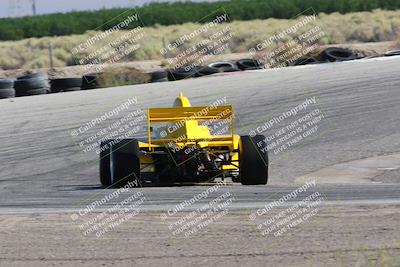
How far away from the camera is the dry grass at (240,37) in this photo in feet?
152

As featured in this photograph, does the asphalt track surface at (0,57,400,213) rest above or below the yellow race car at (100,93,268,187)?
below

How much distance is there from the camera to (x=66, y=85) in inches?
1112

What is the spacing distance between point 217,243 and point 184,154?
5.22m

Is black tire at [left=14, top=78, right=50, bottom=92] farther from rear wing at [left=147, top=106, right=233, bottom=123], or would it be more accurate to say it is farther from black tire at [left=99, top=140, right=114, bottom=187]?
black tire at [left=99, top=140, right=114, bottom=187]

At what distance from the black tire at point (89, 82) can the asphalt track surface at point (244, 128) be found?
5.62 feet

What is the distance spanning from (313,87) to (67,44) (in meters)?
27.4

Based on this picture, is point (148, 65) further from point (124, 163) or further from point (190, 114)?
point (124, 163)

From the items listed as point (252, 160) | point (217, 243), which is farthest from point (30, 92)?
point (217, 243)

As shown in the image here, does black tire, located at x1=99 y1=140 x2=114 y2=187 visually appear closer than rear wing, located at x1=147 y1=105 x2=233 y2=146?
Yes

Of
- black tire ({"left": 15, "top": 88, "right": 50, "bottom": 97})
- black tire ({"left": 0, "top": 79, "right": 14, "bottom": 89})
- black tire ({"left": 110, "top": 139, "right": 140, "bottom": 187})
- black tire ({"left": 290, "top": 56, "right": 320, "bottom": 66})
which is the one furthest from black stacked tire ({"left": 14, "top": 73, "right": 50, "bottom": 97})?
black tire ({"left": 110, "top": 139, "right": 140, "bottom": 187})

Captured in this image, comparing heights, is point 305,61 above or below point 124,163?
below

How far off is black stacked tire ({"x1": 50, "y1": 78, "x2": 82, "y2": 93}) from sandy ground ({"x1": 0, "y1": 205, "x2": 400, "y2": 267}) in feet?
59.9

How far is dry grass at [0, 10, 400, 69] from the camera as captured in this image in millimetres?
46312

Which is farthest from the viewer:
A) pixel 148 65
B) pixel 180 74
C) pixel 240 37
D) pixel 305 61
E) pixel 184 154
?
pixel 240 37
